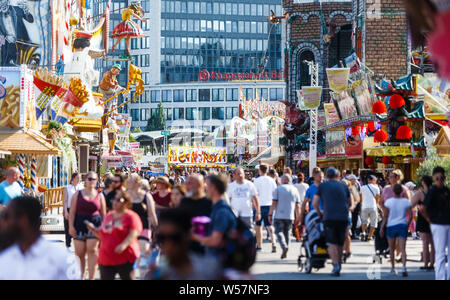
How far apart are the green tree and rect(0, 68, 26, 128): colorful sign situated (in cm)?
10435

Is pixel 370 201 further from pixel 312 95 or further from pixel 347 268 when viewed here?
pixel 312 95

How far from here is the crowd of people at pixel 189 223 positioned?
5.32 metres

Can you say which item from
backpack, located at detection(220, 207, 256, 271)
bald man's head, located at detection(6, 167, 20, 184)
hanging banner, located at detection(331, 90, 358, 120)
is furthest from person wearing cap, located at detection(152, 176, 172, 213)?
hanging banner, located at detection(331, 90, 358, 120)

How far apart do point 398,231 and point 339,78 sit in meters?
27.2

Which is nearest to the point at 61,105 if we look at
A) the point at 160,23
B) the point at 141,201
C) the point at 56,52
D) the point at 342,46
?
the point at 56,52

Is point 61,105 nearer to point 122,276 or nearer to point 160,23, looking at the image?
point 122,276

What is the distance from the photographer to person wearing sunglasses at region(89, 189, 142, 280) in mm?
9125

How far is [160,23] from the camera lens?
136 metres

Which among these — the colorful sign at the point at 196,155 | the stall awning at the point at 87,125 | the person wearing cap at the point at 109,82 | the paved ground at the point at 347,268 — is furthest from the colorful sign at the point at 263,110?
the paved ground at the point at 347,268

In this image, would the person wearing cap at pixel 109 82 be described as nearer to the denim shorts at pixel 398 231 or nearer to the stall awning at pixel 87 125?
the stall awning at pixel 87 125

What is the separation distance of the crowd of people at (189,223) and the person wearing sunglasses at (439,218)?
0.01m

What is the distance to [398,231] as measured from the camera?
1327 cm

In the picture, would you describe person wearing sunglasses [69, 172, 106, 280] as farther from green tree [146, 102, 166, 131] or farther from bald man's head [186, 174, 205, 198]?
green tree [146, 102, 166, 131]

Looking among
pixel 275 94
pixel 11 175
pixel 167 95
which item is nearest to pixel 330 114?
pixel 11 175
